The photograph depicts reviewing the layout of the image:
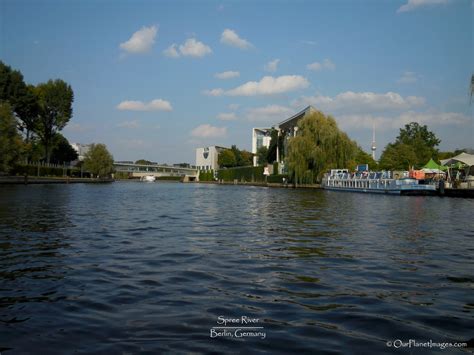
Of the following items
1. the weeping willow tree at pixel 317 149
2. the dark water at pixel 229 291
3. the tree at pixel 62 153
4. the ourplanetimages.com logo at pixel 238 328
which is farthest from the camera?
the tree at pixel 62 153

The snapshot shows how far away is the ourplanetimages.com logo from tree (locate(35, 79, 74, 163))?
279 feet

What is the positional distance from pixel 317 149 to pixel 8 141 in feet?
141

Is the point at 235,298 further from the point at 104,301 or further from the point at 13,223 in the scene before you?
the point at 13,223

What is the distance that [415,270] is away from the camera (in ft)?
31.4

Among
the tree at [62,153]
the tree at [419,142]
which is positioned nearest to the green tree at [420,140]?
the tree at [419,142]

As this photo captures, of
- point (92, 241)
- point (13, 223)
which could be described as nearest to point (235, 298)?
point (92, 241)

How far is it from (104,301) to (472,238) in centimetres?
1290

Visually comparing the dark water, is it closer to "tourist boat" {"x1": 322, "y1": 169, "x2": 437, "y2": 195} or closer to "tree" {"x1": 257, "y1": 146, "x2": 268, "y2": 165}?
"tourist boat" {"x1": 322, "y1": 169, "x2": 437, "y2": 195}

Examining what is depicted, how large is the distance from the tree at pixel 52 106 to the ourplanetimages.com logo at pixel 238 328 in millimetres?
85002

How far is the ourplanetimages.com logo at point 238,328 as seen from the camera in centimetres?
553

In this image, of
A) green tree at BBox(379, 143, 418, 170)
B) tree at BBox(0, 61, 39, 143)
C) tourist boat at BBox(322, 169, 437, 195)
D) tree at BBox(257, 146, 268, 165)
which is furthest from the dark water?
tree at BBox(257, 146, 268, 165)

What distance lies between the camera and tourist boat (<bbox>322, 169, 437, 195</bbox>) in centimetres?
5103

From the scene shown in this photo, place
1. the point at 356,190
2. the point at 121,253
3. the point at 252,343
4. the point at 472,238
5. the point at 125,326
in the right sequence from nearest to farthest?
the point at 252,343 < the point at 125,326 < the point at 121,253 < the point at 472,238 < the point at 356,190

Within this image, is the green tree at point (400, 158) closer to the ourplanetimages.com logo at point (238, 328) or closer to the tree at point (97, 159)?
the tree at point (97, 159)
